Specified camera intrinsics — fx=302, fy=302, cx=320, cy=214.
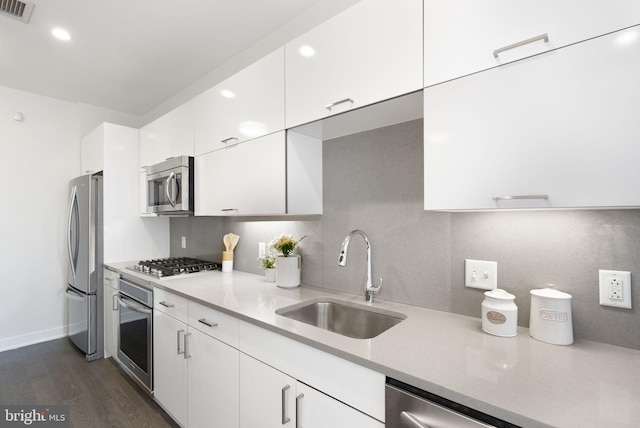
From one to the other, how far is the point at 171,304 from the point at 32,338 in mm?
2571

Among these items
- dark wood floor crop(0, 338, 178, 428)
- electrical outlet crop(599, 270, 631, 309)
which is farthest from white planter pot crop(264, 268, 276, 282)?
electrical outlet crop(599, 270, 631, 309)

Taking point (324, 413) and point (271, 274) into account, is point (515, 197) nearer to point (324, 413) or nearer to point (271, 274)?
point (324, 413)

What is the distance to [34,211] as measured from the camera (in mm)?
3221

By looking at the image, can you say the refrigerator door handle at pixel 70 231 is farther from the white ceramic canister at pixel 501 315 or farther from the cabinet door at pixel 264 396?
the white ceramic canister at pixel 501 315

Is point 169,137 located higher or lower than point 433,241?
higher

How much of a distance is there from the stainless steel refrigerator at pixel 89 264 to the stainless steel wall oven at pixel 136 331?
0.49 metres

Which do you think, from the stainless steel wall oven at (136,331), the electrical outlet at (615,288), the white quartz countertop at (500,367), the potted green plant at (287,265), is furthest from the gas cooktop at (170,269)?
the electrical outlet at (615,288)

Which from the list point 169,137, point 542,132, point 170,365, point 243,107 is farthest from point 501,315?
point 169,137

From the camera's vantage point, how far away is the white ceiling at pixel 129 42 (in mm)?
1950

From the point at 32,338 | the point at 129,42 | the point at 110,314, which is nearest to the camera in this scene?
the point at 129,42

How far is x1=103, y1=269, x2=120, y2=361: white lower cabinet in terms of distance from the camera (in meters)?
2.60

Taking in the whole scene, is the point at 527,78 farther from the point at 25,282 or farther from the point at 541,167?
the point at 25,282

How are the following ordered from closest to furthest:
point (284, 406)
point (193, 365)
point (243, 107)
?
point (284, 406), point (193, 365), point (243, 107)

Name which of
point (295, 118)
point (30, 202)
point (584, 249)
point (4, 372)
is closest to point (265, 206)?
point (295, 118)
